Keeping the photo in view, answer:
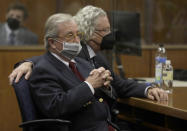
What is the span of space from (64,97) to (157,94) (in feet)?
2.17

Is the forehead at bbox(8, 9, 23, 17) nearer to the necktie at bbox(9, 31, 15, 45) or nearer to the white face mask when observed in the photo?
the necktie at bbox(9, 31, 15, 45)

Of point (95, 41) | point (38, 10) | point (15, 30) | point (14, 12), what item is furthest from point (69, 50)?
point (38, 10)

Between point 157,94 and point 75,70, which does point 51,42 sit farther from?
point 157,94

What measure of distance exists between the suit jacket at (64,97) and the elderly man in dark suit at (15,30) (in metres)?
1.93

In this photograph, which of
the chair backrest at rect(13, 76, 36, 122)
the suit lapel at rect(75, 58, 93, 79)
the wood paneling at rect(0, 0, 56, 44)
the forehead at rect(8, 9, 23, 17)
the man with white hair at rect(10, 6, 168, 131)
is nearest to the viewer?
the chair backrest at rect(13, 76, 36, 122)

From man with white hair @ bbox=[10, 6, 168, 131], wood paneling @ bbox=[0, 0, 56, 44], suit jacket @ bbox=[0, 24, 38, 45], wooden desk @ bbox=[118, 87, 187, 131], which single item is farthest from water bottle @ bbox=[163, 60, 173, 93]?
wood paneling @ bbox=[0, 0, 56, 44]

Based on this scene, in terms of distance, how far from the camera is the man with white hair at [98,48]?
2720 millimetres

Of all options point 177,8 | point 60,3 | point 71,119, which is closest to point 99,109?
point 71,119

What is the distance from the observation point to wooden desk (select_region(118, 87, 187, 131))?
230cm

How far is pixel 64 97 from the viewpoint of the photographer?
2.21 m

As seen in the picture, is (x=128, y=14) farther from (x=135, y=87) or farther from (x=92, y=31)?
(x=135, y=87)

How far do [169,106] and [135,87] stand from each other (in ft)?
1.57

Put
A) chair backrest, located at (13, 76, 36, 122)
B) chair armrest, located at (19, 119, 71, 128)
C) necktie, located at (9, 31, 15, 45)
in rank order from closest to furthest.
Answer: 1. chair armrest, located at (19, 119, 71, 128)
2. chair backrest, located at (13, 76, 36, 122)
3. necktie, located at (9, 31, 15, 45)

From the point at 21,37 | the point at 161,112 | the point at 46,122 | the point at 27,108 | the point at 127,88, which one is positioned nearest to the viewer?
the point at 46,122
